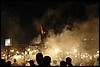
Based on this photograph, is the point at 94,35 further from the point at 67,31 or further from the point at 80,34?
the point at 67,31

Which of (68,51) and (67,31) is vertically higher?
(67,31)

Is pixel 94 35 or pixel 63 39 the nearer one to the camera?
pixel 63 39

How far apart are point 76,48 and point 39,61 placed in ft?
123

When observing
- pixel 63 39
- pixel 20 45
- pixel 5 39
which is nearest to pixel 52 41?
pixel 63 39

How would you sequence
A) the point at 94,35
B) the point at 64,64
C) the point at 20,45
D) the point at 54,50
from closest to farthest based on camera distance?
the point at 64,64 → the point at 54,50 → the point at 94,35 → the point at 20,45

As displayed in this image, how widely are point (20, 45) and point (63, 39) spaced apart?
60.6ft

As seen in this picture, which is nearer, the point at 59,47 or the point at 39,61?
the point at 39,61

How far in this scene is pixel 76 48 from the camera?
137ft

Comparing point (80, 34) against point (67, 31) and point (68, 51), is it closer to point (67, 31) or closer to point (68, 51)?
point (67, 31)

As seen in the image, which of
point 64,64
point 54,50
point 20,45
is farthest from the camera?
point 20,45

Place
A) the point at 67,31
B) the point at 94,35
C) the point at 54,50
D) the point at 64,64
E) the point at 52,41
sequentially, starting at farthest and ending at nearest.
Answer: the point at 94,35
the point at 67,31
the point at 52,41
the point at 54,50
the point at 64,64

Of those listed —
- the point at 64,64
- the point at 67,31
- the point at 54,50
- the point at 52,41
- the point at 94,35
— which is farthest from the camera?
the point at 94,35

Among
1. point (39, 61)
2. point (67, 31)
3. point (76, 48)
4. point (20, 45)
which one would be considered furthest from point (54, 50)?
point (39, 61)

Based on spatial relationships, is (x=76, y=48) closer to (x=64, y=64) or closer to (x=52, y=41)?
(x=52, y=41)
